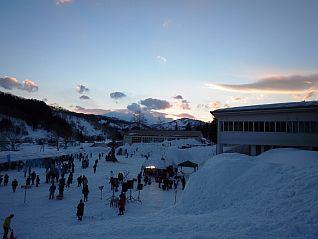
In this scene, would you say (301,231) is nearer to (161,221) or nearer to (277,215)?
(277,215)

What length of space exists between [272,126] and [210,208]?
14344mm

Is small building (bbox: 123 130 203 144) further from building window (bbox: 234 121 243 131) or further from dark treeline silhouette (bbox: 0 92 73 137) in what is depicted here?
building window (bbox: 234 121 243 131)

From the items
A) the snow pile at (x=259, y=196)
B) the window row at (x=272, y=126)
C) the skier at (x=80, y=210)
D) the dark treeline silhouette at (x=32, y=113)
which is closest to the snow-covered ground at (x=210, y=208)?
the snow pile at (x=259, y=196)

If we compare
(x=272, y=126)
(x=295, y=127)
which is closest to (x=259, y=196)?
(x=295, y=127)

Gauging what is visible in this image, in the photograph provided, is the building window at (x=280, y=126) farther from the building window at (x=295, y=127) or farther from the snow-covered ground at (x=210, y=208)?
the snow-covered ground at (x=210, y=208)

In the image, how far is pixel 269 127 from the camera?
87.7ft

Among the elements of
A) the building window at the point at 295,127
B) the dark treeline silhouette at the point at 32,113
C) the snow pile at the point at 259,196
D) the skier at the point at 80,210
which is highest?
the dark treeline silhouette at the point at 32,113

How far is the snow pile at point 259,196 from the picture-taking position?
10.4m

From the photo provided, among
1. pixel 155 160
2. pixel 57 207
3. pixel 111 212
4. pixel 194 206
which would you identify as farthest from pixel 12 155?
pixel 194 206

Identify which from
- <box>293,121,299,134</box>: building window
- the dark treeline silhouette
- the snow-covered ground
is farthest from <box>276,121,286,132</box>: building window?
the dark treeline silhouette

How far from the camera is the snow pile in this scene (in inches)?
410

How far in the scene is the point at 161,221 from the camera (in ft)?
41.4

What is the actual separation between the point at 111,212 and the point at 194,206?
194 inches

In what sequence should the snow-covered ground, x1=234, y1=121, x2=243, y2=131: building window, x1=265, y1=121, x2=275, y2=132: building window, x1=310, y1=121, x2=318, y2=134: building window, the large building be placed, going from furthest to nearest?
x1=234, y1=121, x2=243, y2=131: building window
x1=265, y1=121, x2=275, y2=132: building window
the large building
x1=310, y1=121, x2=318, y2=134: building window
the snow-covered ground
